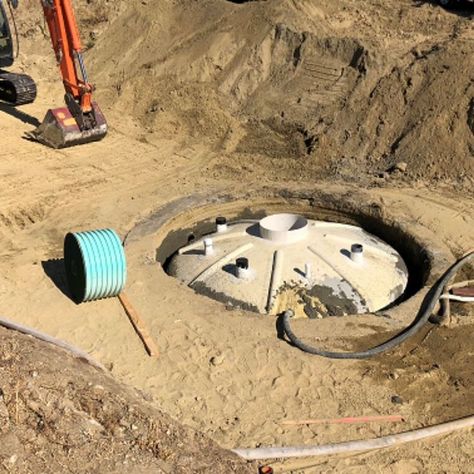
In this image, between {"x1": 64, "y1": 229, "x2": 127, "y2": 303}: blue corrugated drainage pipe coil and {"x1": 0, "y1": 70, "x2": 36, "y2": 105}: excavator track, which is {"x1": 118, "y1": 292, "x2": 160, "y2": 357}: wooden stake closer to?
{"x1": 64, "y1": 229, "x2": 127, "y2": 303}: blue corrugated drainage pipe coil

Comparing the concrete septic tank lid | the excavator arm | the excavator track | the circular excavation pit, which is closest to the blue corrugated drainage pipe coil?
the circular excavation pit

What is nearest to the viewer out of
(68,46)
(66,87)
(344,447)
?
(344,447)

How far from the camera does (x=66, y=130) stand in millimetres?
14594

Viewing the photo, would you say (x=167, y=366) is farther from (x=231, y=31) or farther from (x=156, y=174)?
(x=231, y=31)

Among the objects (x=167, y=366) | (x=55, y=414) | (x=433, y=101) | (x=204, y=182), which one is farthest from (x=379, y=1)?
(x=55, y=414)

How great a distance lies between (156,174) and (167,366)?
637cm

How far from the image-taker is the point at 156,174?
13977 millimetres

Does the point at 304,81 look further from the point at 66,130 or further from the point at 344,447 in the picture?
the point at 344,447

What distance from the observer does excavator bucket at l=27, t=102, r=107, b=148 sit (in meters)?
14.7

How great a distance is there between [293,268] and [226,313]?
1.51 metres

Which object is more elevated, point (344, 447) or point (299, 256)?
point (344, 447)

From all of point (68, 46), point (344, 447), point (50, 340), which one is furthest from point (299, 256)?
point (68, 46)

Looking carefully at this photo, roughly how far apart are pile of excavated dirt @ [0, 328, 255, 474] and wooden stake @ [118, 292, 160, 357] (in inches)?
54.8

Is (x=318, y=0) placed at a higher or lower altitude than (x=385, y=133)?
higher
